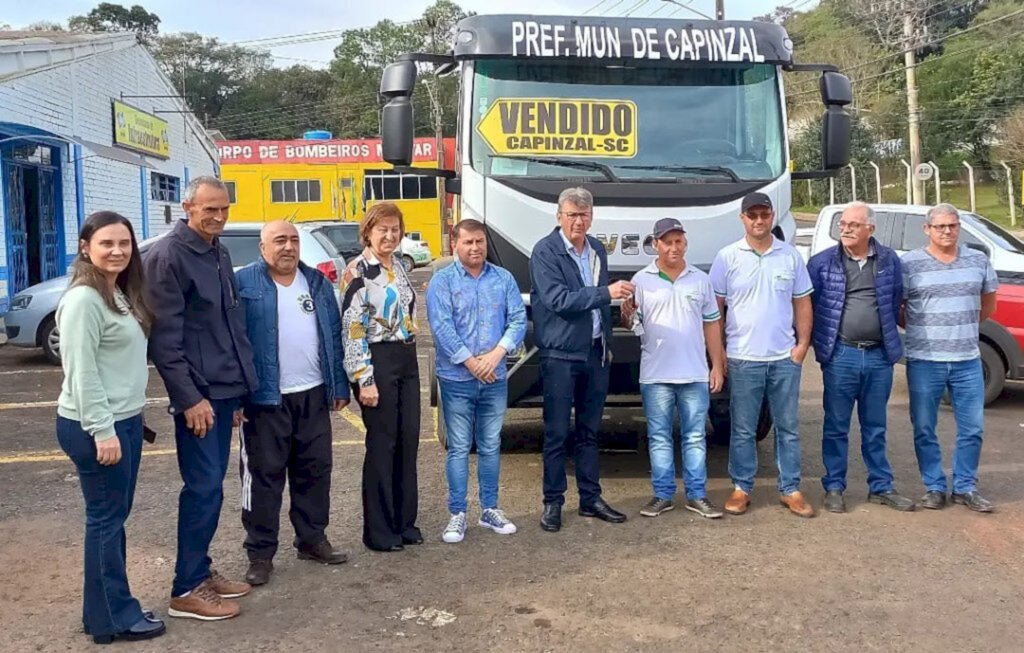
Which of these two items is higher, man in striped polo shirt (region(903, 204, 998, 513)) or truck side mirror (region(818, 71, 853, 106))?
truck side mirror (region(818, 71, 853, 106))

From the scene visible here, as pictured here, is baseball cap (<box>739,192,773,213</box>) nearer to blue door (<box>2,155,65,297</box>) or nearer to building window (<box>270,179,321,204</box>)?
blue door (<box>2,155,65,297</box>)

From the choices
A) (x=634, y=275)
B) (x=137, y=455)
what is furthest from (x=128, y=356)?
(x=634, y=275)

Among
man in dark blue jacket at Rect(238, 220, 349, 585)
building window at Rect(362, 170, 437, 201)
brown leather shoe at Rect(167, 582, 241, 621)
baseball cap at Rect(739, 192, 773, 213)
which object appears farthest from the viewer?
building window at Rect(362, 170, 437, 201)

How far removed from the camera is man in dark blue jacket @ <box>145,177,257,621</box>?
3992mm

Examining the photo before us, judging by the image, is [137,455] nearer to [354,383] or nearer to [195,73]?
[354,383]

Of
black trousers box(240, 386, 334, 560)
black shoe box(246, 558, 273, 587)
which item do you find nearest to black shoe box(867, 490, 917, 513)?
black trousers box(240, 386, 334, 560)

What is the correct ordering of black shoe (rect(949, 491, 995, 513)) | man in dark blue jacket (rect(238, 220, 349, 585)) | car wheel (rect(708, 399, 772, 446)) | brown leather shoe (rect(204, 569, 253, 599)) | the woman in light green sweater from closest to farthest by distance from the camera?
the woman in light green sweater → brown leather shoe (rect(204, 569, 253, 599)) → man in dark blue jacket (rect(238, 220, 349, 585)) → black shoe (rect(949, 491, 995, 513)) → car wheel (rect(708, 399, 772, 446))

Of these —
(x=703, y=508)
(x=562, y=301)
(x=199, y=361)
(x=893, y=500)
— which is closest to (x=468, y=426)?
(x=562, y=301)

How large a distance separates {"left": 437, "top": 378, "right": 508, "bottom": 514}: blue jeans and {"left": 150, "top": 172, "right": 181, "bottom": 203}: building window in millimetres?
18330

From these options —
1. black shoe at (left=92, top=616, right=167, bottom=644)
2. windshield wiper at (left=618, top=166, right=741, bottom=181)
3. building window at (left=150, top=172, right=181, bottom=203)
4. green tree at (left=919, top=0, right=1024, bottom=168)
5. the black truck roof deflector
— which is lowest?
black shoe at (left=92, top=616, right=167, bottom=644)

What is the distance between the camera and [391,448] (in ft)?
16.3

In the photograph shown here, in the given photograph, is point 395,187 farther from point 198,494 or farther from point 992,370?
point 198,494

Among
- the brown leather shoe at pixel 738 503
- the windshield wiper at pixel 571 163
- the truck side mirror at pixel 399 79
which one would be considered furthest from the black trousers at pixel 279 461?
the brown leather shoe at pixel 738 503

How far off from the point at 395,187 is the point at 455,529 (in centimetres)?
3247
